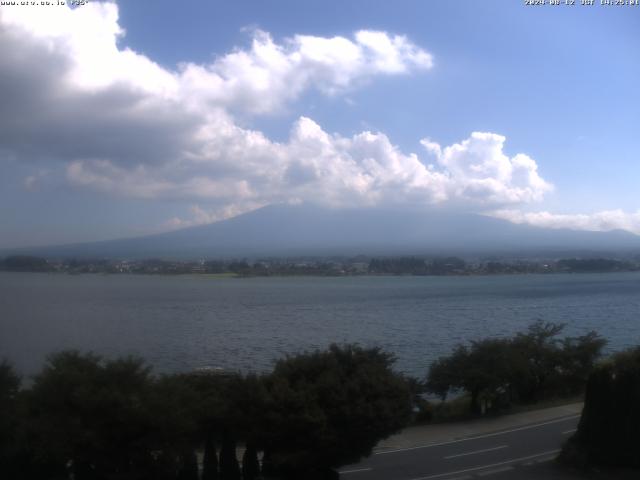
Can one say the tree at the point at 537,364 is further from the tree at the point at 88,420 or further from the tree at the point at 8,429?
the tree at the point at 8,429

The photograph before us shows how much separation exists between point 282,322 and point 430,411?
1633cm

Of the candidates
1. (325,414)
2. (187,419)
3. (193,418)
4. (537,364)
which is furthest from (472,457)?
(537,364)

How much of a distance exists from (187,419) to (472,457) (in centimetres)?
524

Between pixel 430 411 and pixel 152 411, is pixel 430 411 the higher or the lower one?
the lower one

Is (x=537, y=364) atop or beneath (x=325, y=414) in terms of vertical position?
beneath

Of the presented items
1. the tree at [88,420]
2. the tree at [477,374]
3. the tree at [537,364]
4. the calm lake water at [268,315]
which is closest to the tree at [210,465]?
the tree at [88,420]

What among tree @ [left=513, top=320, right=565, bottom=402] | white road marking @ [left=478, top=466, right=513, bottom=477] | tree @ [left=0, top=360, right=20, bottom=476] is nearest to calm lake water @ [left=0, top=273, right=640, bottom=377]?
tree @ [left=513, top=320, right=565, bottom=402]

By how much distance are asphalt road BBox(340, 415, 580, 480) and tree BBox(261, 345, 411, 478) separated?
154cm

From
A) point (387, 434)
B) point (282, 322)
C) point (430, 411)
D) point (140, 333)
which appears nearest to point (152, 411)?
point (387, 434)

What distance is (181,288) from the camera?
164 feet

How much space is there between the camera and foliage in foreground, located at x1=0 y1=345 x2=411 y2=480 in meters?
7.14

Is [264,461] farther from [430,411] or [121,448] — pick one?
[430,411]

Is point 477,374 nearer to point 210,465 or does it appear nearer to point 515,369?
point 515,369

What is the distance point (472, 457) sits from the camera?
10367 millimetres
